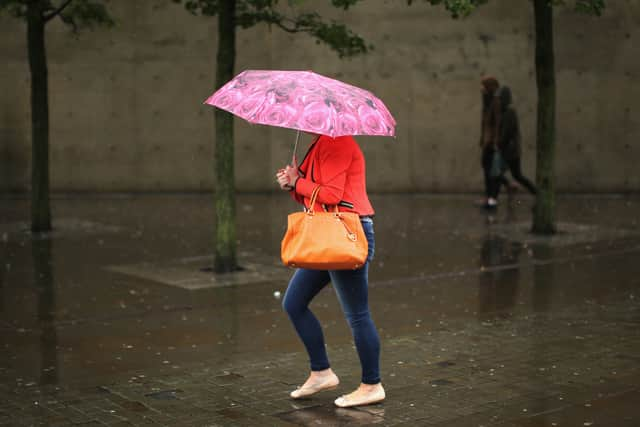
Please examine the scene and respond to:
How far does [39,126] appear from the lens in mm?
14359

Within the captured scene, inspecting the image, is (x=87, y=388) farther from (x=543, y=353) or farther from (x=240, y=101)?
(x=543, y=353)

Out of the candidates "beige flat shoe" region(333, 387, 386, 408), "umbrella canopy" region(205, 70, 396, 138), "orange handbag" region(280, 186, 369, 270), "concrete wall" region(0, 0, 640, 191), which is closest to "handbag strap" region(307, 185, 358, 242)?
"orange handbag" region(280, 186, 369, 270)

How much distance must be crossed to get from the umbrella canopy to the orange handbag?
0.45 m

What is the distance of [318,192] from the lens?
6297 millimetres

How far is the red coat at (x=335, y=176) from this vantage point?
630cm

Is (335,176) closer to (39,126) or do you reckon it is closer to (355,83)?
(39,126)

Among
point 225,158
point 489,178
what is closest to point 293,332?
point 225,158

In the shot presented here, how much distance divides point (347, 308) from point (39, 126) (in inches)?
349

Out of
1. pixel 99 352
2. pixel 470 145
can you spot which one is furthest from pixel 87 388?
pixel 470 145

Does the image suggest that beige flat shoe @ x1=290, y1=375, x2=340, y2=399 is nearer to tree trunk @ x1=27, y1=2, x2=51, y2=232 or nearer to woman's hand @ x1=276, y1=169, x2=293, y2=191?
woman's hand @ x1=276, y1=169, x2=293, y2=191

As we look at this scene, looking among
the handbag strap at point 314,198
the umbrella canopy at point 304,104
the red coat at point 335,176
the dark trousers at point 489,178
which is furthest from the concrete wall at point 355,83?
the handbag strap at point 314,198

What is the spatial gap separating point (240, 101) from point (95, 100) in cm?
1297

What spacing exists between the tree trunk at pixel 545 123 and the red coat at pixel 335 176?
7637 mm

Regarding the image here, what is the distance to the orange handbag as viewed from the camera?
242 inches
